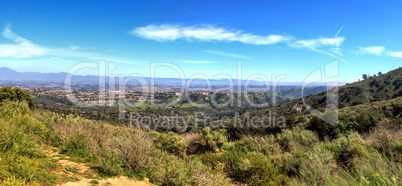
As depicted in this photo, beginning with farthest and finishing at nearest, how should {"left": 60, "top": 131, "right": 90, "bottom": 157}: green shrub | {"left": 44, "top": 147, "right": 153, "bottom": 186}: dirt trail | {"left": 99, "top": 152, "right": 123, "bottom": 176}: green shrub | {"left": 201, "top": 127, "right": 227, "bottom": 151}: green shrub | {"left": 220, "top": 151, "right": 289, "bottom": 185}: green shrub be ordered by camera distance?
{"left": 201, "top": 127, "right": 227, "bottom": 151}: green shrub < {"left": 220, "top": 151, "right": 289, "bottom": 185}: green shrub < {"left": 60, "top": 131, "right": 90, "bottom": 157}: green shrub < {"left": 99, "top": 152, "right": 123, "bottom": 176}: green shrub < {"left": 44, "top": 147, "right": 153, "bottom": 186}: dirt trail

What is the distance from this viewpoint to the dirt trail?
140 inches

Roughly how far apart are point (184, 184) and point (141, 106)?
57388mm

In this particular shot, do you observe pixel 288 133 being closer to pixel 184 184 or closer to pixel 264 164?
pixel 264 164

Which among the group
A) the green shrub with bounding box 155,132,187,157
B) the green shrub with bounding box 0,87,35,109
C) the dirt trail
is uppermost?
the green shrub with bounding box 0,87,35,109

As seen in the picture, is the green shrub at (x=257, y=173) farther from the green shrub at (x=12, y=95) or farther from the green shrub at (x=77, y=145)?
the green shrub at (x=12, y=95)

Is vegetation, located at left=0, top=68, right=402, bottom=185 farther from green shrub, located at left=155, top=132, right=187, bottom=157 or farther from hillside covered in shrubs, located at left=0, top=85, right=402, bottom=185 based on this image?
green shrub, located at left=155, top=132, right=187, bottom=157

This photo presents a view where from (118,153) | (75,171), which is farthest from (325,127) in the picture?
(75,171)

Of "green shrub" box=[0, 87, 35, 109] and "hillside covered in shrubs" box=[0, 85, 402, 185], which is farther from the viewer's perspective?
"green shrub" box=[0, 87, 35, 109]

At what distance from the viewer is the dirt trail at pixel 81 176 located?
3566mm

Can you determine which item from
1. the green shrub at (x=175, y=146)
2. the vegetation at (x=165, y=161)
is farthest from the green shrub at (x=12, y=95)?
the green shrub at (x=175, y=146)

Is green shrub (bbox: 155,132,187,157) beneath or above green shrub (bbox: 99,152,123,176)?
beneath

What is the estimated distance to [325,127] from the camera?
13945mm

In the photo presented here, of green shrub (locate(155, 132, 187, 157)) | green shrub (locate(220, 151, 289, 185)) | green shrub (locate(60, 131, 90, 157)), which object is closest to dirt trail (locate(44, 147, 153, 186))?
green shrub (locate(60, 131, 90, 157))

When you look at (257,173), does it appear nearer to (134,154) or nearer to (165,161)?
(165,161)
